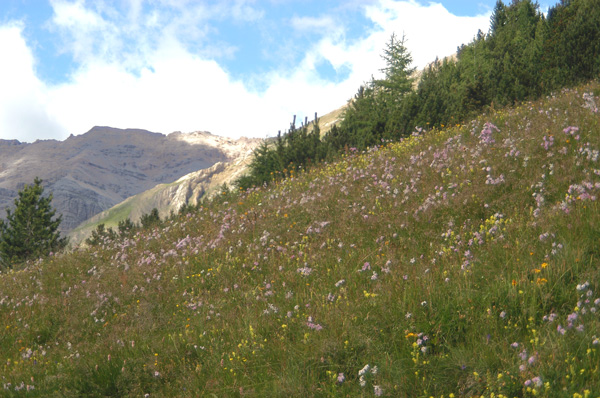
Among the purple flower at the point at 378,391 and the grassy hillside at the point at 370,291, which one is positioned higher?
the grassy hillside at the point at 370,291

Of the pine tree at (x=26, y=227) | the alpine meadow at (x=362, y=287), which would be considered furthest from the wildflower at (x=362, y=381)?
the pine tree at (x=26, y=227)

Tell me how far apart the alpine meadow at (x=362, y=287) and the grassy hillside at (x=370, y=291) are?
0.03 metres

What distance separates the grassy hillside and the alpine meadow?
0.03 metres

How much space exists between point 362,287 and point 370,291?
5.3 inches

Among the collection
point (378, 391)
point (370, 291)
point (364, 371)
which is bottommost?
point (378, 391)

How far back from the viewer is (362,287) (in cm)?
555

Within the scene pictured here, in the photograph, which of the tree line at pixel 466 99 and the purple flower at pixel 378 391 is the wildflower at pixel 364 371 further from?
the tree line at pixel 466 99

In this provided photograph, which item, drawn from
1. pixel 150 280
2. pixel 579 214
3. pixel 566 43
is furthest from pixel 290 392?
pixel 566 43

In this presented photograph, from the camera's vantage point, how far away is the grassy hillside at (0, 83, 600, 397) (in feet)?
12.5

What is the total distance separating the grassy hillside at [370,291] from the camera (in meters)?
3.81

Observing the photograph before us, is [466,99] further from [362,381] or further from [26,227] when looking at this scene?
[26,227]

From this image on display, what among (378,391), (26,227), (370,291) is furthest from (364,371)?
(26,227)

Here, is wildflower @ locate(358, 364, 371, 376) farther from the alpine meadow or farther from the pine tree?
the pine tree

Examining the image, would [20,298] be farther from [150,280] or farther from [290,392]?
[290,392]
